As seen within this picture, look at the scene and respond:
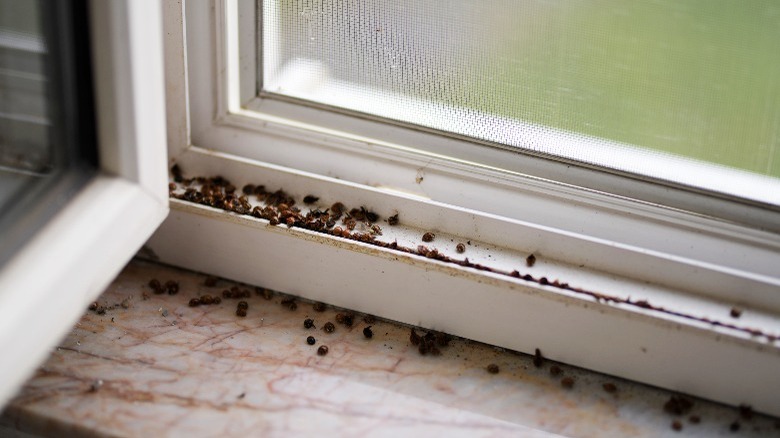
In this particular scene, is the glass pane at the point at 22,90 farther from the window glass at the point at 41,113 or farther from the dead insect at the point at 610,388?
the dead insect at the point at 610,388

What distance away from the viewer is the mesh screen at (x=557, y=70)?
33.8 inches

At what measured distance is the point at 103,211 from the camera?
77cm

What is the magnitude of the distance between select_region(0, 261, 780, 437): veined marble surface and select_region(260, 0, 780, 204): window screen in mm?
253

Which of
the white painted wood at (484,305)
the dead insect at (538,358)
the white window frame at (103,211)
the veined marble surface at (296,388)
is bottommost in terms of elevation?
the veined marble surface at (296,388)

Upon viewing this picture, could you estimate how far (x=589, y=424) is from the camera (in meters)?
0.88

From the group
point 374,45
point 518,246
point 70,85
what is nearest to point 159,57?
point 70,85

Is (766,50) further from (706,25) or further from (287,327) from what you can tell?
(287,327)

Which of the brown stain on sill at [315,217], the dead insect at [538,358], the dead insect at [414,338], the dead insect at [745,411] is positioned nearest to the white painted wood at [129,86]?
the brown stain on sill at [315,217]

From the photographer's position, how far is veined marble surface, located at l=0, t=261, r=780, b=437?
0.86 meters

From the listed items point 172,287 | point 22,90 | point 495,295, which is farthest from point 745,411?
point 22,90

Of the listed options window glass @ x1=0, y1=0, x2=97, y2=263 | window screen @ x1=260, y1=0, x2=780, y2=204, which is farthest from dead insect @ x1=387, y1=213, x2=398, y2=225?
window glass @ x1=0, y1=0, x2=97, y2=263

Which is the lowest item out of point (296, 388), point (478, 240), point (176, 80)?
point (296, 388)

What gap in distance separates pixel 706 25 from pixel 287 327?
1.81ft

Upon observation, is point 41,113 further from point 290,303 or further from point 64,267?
point 290,303
